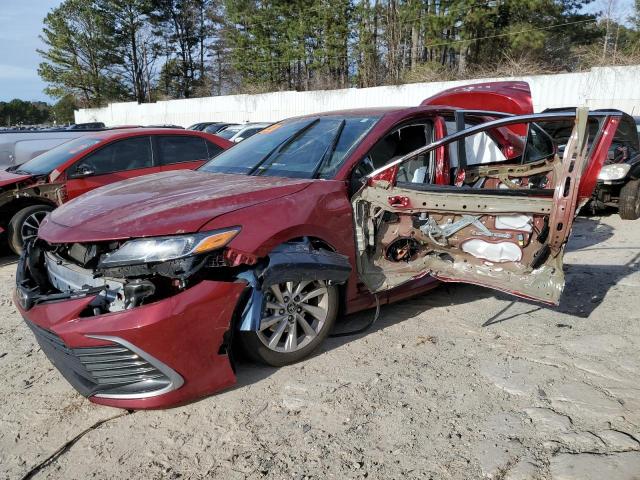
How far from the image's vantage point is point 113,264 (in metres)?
2.52

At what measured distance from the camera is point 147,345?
2.39 meters

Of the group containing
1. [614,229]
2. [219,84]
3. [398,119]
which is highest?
[219,84]

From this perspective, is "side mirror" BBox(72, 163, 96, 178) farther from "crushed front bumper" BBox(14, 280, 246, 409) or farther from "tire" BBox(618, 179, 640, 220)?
"tire" BBox(618, 179, 640, 220)

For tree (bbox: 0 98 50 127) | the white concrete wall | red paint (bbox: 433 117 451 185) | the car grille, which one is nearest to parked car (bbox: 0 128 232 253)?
the car grille

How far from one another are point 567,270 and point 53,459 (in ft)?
15.7

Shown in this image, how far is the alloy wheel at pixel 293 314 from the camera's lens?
115 inches

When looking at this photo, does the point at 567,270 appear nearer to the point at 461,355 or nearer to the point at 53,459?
the point at 461,355

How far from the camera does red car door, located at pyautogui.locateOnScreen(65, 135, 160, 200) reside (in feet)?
20.1

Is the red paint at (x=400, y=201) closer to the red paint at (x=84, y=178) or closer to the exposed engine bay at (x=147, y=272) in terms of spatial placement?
the exposed engine bay at (x=147, y=272)

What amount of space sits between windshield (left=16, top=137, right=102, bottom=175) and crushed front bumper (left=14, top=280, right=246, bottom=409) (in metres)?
4.22

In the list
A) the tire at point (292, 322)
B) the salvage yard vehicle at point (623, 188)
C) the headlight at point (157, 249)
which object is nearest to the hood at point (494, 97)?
the salvage yard vehicle at point (623, 188)

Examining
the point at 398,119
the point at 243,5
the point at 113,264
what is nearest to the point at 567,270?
the point at 398,119

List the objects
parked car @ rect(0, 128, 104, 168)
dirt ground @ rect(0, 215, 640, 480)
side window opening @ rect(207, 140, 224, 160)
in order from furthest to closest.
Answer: parked car @ rect(0, 128, 104, 168)
side window opening @ rect(207, 140, 224, 160)
dirt ground @ rect(0, 215, 640, 480)

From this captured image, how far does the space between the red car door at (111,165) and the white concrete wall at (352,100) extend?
15654 millimetres
